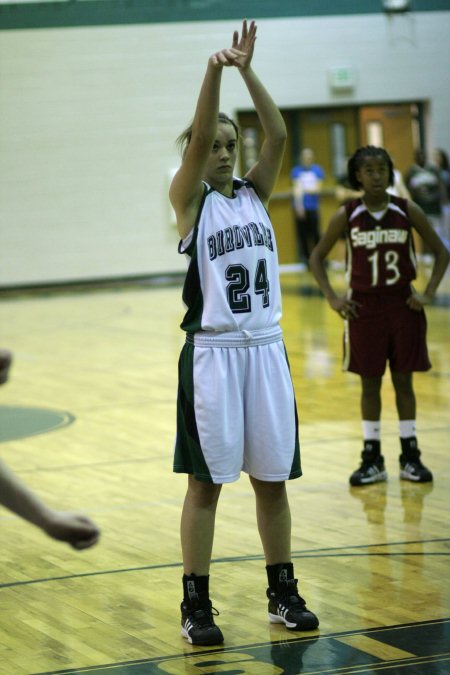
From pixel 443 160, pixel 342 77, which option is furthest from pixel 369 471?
pixel 342 77

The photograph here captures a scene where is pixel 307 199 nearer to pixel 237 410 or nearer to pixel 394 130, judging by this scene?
pixel 394 130

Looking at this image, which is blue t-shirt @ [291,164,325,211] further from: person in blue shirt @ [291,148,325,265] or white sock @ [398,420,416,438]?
white sock @ [398,420,416,438]

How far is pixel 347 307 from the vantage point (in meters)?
5.86

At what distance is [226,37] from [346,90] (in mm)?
2187

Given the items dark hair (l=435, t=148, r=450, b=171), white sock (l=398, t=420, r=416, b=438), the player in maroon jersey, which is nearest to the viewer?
the player in maroon jersey

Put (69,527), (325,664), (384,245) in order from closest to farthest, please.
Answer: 1. (69,527)
2. (325,664)
3. (384,245)

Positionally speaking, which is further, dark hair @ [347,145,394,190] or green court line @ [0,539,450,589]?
dark hair @ [347,145,394,190]

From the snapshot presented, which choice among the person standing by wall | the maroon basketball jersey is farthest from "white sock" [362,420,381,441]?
the person standing by wall

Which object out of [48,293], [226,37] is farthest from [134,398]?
[226,37]

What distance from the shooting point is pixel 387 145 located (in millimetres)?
20094

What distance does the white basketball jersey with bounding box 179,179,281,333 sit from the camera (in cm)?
375

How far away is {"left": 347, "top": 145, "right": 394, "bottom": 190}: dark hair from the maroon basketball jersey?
0.36 feet

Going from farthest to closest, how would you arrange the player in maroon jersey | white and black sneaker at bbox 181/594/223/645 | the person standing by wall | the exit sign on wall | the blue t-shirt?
the exit sign on wall
the blue t-shirt
the person standing by wall
the player in maroon jersey
white and black sneaker at bbox 181/594/223/645

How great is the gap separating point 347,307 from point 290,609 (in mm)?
2281
